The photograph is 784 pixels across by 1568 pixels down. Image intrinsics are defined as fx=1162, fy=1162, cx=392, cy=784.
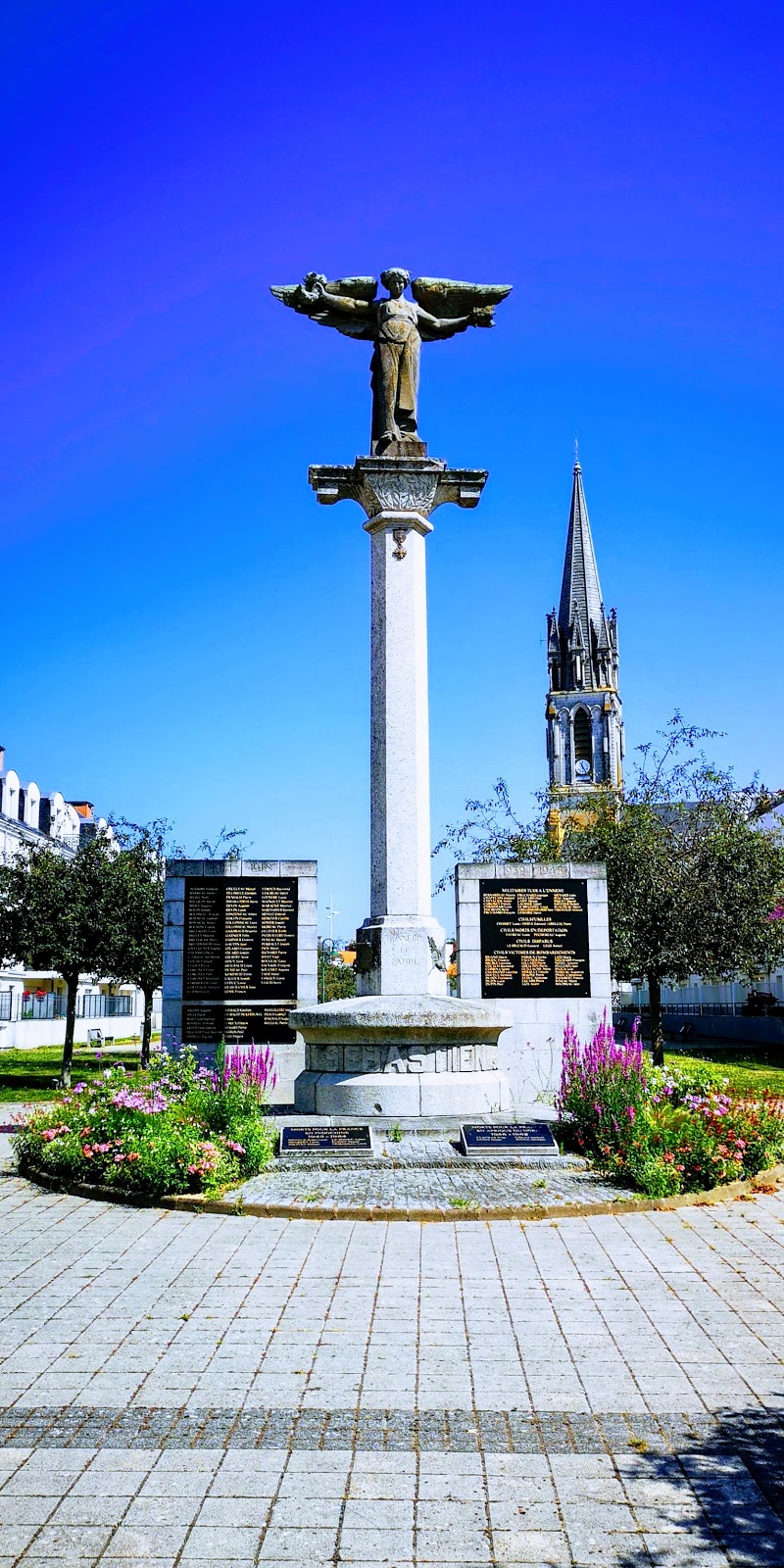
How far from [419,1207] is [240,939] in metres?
7.58

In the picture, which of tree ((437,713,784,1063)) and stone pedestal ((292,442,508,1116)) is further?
tree ((437,713,784,1063))

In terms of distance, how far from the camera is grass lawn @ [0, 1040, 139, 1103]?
69.9ft

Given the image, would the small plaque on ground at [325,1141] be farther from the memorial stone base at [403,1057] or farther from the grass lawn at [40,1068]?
the grass lawn at [40,1068]

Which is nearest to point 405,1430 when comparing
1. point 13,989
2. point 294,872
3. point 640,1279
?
point 640,1279

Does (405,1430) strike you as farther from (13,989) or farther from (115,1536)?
(13,989)

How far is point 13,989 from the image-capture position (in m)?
48.8

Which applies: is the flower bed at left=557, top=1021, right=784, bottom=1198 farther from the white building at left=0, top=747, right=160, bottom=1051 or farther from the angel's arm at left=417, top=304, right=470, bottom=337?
the white building at left=0, top=747, right=160, bottom=1051

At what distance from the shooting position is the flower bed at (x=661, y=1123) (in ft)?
31.7

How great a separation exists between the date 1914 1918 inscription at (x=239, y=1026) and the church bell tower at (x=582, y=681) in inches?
4243

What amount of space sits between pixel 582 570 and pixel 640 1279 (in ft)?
404

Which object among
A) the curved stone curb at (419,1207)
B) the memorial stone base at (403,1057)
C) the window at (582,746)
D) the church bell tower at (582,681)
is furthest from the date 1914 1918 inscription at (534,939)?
the window at (582,746)

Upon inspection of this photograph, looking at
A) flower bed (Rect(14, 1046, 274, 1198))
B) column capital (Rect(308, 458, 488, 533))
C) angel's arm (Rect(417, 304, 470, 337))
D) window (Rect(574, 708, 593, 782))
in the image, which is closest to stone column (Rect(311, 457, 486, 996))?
column capital (Rect(308, 458, 488, 533))

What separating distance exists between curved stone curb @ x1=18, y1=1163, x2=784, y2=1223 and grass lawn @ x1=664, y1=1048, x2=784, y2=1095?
10.1 metres

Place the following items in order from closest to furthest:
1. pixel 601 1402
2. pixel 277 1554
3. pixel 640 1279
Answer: pixel 277 1554 < pixel 601 1402 < pixel 640 1279
